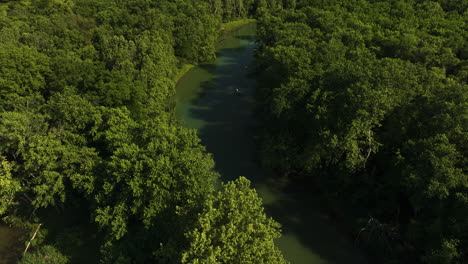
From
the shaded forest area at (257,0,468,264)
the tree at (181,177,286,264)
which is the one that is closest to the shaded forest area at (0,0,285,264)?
the tree at (181,177,286,264)

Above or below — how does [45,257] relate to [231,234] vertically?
below

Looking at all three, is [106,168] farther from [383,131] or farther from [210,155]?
[383,131]

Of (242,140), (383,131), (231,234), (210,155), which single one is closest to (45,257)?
(210,155)

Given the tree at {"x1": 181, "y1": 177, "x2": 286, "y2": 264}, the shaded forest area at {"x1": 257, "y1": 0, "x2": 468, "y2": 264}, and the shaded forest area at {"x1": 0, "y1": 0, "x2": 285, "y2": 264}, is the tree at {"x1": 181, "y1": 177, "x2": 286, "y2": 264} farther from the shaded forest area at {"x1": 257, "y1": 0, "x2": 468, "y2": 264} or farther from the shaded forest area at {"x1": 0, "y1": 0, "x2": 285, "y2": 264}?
the shaded forest area at {"x1": 257, "y1": 0, "x2": 468, "y2": 264}

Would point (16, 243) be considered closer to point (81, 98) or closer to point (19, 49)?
point (81, 98)

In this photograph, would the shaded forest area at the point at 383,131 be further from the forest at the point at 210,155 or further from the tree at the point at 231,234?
the tree at the point at 231,234

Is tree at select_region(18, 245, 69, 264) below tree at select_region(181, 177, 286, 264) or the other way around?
below
